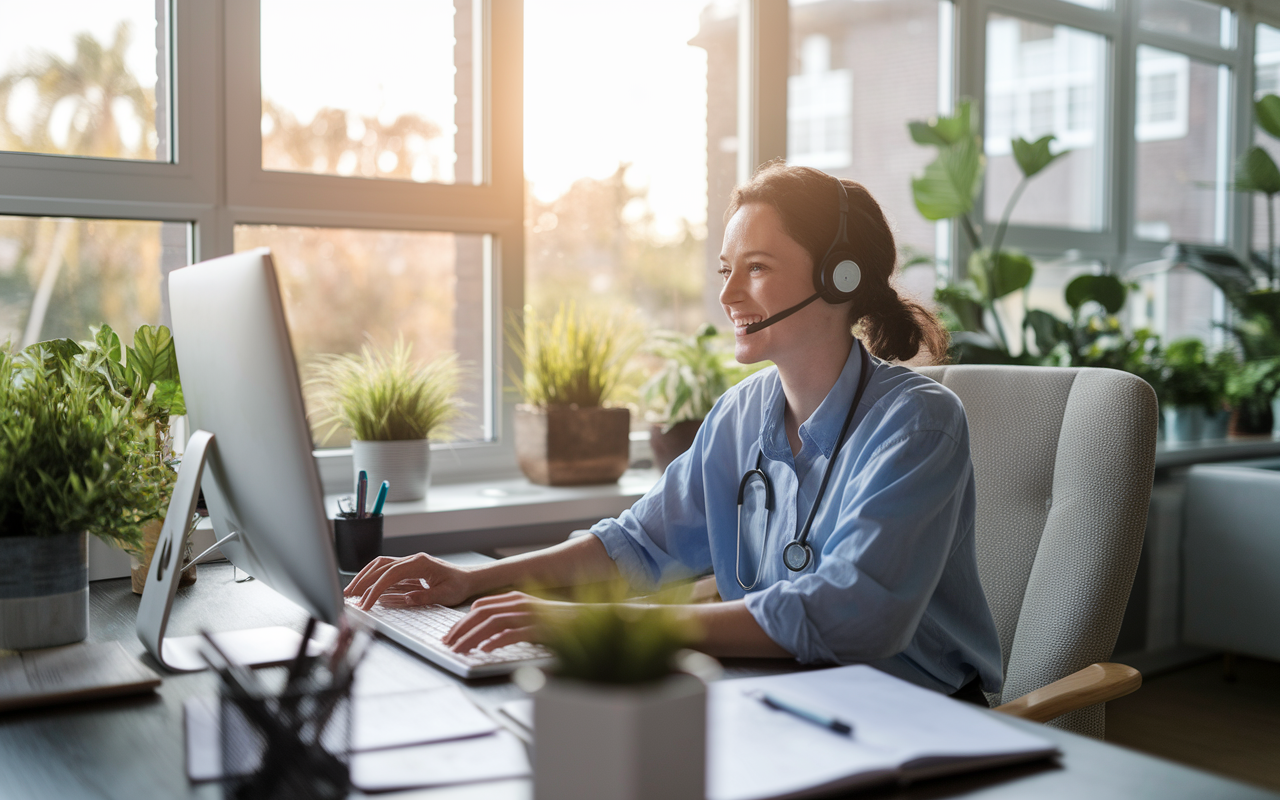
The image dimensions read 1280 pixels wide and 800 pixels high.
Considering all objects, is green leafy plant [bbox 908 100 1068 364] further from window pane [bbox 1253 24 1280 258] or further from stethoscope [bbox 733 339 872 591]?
window pane [bbox 1253 24 1280 258]

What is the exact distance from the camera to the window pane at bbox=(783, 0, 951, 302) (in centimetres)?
343

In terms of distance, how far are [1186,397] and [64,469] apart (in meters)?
3.31

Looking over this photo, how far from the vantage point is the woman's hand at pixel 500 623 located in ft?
3.49

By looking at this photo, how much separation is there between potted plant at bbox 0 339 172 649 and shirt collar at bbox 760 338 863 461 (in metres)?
0.79

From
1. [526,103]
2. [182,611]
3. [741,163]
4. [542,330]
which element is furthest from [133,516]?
[741,163]

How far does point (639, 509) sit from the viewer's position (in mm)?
1583

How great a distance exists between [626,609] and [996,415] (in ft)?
3.44

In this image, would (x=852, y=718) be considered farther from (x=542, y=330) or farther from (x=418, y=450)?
(x=542, y=330)

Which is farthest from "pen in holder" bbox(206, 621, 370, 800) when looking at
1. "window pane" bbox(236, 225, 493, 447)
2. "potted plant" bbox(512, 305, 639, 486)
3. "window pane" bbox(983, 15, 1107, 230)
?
"window pane" bbox(983, 15, 1107, 230)

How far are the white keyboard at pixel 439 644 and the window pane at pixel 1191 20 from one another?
3803mm

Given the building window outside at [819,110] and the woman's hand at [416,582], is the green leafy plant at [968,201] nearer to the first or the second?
the building window outside at [819,110]

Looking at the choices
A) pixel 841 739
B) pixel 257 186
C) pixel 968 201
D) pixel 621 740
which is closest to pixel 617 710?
pixel 621 740

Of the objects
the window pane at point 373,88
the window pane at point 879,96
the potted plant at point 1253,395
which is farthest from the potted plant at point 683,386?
the potted plant at point 1253,395

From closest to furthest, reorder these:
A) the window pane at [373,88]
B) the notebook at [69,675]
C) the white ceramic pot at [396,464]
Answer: the notebook at [69,675], the white ceramic pot at [396,464], the window pane at [373,88]
